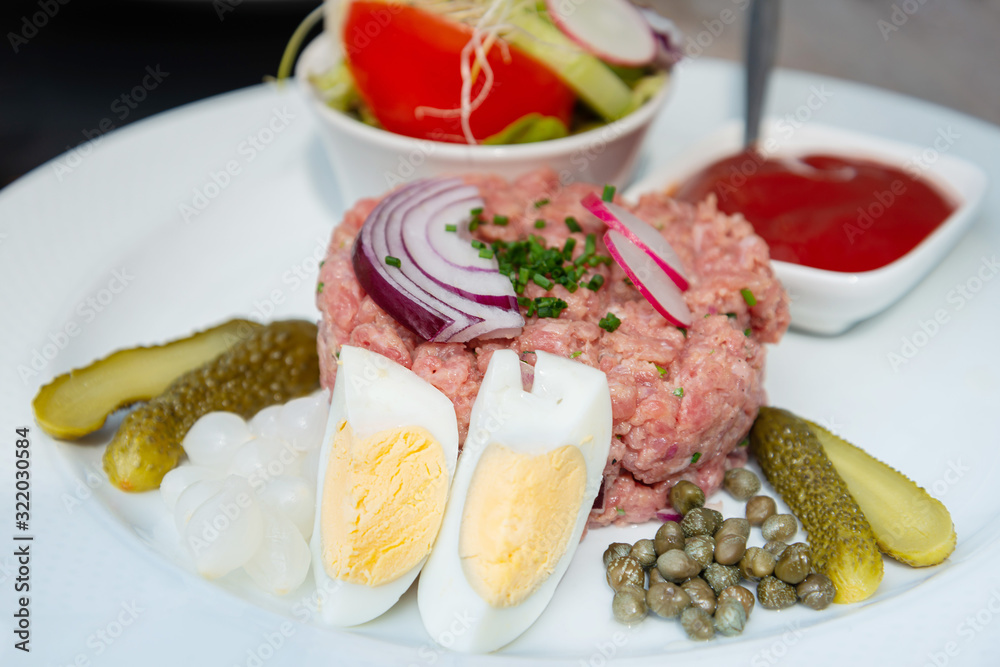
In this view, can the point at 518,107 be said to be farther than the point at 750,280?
Yes

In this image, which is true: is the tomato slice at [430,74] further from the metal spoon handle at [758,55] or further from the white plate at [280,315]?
the metal spoon handle at [758,55]

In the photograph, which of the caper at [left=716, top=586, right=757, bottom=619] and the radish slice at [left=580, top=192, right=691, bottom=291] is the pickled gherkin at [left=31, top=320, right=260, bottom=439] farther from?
the caper at [left=716, top=586, right=757, bottom=619]

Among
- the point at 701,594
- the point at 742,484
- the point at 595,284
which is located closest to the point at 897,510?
the point at 742,484

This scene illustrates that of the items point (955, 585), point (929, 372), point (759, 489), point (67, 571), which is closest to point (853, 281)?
point (929, 372)

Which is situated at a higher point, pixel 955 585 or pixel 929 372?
pixel 955 585

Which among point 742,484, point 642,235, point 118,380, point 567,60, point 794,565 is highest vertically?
point 567,60

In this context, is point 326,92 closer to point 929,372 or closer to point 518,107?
point 518,107

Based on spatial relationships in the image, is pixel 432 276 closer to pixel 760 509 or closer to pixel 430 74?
pixel 760 509
